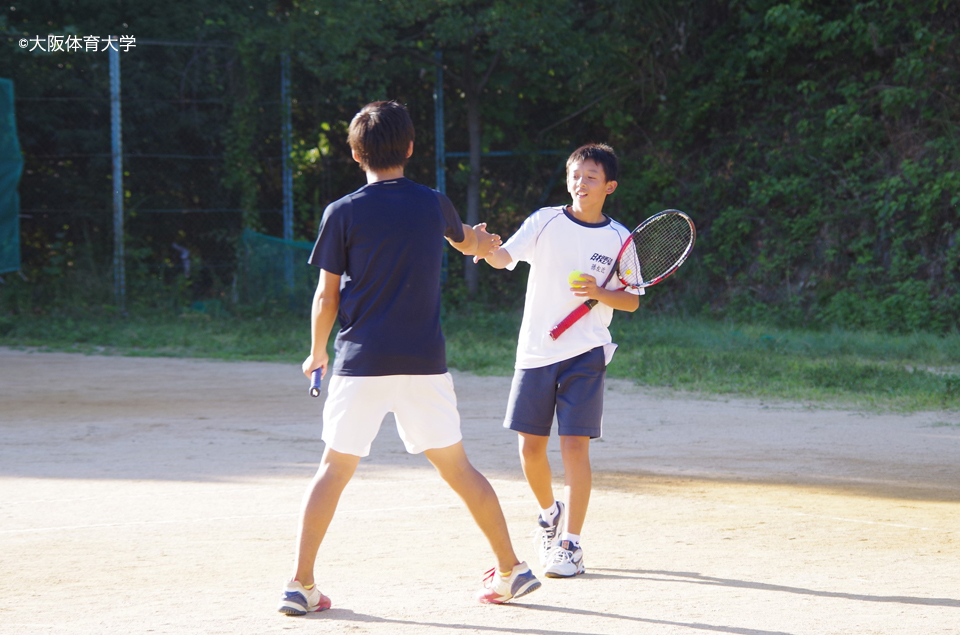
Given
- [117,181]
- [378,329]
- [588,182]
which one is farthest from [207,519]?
[117,181]

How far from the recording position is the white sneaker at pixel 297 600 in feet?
11.4

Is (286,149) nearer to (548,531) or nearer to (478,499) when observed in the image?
(548,531)

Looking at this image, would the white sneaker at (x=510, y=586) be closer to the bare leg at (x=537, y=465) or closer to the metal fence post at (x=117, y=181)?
the bare leg at (x=537, y=465)

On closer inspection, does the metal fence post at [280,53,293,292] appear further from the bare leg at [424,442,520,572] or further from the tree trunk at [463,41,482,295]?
the bare leg at [424,442,520,572]

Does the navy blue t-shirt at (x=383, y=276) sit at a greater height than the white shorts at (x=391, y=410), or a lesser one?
greater

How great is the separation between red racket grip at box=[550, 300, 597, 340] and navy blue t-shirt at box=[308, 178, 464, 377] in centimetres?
84

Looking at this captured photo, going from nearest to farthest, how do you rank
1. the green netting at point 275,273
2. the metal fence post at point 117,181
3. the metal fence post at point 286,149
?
the metal fence post at point 117,181
the green netting at point 275,273
the metal fence post at point 286,149

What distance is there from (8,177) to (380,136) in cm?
1285

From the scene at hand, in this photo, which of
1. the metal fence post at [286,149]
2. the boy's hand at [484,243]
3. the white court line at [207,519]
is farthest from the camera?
the metal fence post at [286,149]

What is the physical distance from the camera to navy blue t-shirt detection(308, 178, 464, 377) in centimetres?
347

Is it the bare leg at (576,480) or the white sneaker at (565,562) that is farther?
the bare leg at (576,480)

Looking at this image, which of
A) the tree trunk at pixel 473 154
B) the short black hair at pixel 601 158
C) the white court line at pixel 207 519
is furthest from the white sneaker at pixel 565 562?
the tree trunk at pixel 473 154

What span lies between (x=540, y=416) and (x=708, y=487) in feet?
5.74

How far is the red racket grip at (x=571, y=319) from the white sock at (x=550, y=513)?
709mm
